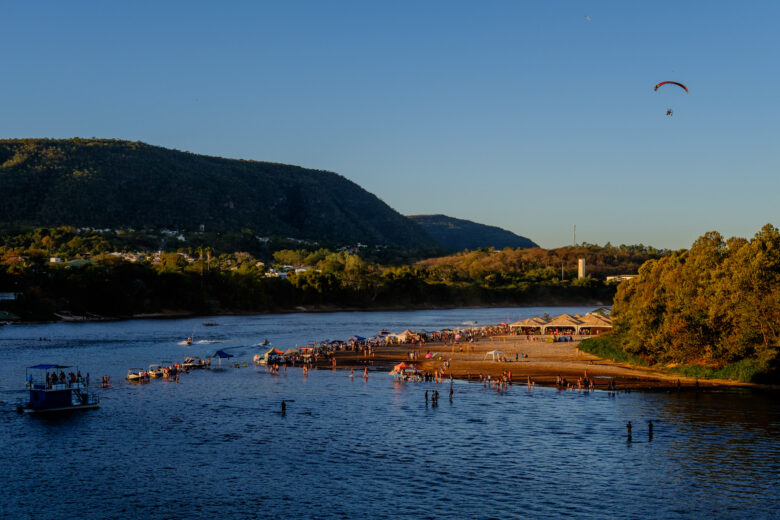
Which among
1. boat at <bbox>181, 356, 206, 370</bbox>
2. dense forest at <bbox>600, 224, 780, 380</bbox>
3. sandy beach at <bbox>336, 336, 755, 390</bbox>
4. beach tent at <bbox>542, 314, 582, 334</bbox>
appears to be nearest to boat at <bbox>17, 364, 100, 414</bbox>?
boat at <bbox>181, 356, 206, 370</bbox>

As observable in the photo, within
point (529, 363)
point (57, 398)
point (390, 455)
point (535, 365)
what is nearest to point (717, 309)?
point (535, 365)

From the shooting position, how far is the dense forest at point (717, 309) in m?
67.1

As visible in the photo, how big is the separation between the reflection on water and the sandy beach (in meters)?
6.33

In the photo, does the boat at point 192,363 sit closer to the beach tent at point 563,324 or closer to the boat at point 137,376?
the boat at point 137,376

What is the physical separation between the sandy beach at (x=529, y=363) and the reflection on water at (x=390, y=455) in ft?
20.8

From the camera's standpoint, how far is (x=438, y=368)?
84.2 m

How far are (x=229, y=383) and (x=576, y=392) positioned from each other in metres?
33.8

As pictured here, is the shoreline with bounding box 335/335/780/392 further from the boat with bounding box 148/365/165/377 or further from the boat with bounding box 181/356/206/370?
the boat with bounding box 148/365/165/377

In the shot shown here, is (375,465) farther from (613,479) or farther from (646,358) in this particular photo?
(646,358)

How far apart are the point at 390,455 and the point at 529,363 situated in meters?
43.3

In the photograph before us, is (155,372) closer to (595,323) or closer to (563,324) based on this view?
(563,324)

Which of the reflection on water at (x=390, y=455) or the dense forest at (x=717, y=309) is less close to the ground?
the dense forest at (x=717, y=309)

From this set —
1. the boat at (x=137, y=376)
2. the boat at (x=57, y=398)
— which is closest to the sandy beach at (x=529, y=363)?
the boat at (x=137, y=376)

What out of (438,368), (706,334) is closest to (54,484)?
(438,368)
